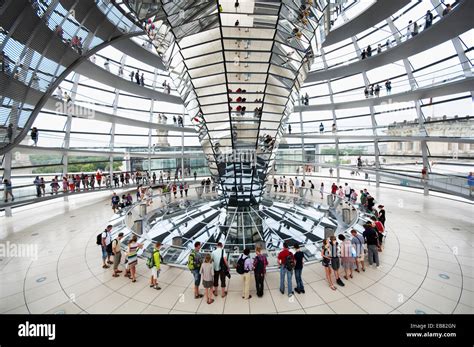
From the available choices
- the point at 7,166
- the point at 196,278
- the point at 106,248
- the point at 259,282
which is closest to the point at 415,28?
the point at 259,282

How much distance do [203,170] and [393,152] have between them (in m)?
23.3

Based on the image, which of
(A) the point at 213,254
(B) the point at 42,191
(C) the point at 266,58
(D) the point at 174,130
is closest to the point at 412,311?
(A) the point at 213,254

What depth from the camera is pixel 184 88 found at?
12586mm

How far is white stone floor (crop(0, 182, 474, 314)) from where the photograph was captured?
589 cm

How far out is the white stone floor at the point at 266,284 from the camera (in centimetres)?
589

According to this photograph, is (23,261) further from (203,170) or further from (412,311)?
(203,170)

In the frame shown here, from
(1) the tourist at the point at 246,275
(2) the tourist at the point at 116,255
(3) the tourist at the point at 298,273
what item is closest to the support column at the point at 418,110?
(3) the tourist at the point at 298,273

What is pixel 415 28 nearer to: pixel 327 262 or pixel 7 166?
pixel 327 262

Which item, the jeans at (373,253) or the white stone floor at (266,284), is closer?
the white stone floor at (266,284)

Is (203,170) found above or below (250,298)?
above

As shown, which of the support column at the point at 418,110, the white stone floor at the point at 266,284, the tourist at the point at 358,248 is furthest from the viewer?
the support column at the point at 418,110

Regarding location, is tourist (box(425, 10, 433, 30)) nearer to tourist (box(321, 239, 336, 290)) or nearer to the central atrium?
the central atrium

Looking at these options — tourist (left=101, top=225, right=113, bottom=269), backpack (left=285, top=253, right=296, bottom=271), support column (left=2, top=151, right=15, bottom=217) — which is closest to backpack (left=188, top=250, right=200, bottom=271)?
backpack (left=285, top=253, right=296, bottom=271)

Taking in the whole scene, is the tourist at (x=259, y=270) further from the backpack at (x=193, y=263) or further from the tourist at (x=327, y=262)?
the tourist at (x=327, y=262)
